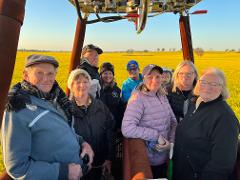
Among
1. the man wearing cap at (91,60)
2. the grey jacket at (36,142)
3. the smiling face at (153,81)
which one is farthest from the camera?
the man wearing cap at (91,60)

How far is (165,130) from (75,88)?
912mm

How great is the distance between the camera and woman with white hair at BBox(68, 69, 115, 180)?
267cm

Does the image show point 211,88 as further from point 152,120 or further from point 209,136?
point 152,120

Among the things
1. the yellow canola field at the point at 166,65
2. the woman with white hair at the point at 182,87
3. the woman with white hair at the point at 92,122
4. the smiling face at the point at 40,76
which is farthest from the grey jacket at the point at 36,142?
the yellow canola field at the point at 166,65

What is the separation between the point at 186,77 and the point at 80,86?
113 cm

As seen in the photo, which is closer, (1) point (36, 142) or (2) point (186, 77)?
(1) point (36, 142)

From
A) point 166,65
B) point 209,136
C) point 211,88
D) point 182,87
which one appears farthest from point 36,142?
point 166,65

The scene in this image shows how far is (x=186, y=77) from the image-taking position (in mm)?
3127

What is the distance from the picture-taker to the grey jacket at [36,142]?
1723mm

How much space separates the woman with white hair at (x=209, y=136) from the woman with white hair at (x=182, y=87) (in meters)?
0.72

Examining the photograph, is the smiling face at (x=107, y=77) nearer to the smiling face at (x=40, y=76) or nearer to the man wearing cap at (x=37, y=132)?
the man wearing cap at (x=37, y=132)

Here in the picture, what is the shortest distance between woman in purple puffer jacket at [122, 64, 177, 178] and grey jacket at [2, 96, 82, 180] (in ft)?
2.49

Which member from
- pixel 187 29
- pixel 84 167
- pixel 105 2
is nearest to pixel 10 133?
pixel 84 167

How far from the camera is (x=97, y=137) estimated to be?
278 cm
